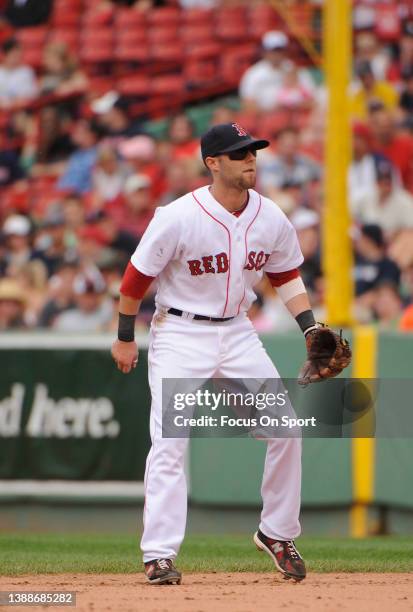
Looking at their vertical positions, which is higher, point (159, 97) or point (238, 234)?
point (159, 97)

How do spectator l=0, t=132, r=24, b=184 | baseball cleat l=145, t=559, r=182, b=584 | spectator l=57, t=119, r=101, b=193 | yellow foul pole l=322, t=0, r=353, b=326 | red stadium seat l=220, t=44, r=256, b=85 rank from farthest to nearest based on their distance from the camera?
red stadium seat l=220, t=44, r=256, b=85, spectator l=0, t=132, r=24, b=184, spectator l=57, t=119, r=101, b=193, yellow foul pole l=322, t=0, r=353, b=326, baseball cleat l=145, t=559, r=182, b=584

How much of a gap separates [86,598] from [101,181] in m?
8.93

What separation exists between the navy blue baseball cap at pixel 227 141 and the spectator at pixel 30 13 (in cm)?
1237

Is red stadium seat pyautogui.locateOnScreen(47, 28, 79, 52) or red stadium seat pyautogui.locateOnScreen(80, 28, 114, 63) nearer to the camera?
red stadium seat pyautogui.locateOnScreen(80, 28, 114, 63)

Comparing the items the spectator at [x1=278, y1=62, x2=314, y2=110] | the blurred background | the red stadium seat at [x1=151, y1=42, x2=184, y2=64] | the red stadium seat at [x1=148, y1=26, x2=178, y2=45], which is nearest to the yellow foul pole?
the blurred background

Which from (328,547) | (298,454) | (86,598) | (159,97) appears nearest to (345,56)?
(328,547)

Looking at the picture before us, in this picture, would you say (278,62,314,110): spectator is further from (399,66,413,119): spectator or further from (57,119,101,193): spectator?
(57,119,101,193): spectator

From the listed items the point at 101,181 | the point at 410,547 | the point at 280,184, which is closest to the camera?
the point at 410,547

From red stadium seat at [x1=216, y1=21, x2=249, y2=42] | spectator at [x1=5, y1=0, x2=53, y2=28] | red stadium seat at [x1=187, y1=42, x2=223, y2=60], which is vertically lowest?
red stadium seat at [x1=187, y1=42, x2=223, y2=60]

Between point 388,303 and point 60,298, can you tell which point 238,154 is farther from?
point 60,298

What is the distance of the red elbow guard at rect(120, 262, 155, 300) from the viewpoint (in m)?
5.59

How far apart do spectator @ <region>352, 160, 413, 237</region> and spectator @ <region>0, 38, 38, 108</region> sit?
6.21m

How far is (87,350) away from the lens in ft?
30.5

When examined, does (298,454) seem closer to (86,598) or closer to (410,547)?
(86,598)
